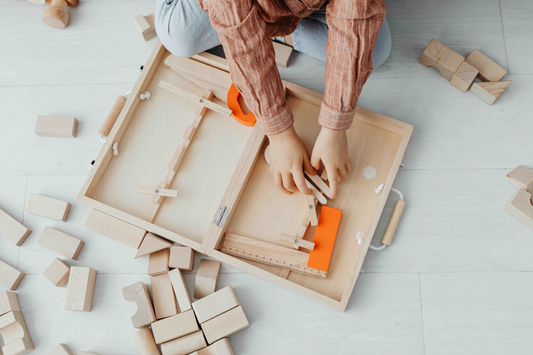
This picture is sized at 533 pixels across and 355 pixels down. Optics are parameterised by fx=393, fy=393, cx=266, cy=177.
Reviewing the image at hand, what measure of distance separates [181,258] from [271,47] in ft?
1.78

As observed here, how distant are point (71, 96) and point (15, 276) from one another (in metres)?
0.51

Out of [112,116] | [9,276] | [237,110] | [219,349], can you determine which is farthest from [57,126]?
[219,349]

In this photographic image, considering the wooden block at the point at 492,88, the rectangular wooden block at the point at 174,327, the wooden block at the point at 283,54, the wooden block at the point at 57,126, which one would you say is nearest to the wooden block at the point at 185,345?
the rectangular wooden block at the point at 174,327

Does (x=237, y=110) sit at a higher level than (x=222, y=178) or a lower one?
higher

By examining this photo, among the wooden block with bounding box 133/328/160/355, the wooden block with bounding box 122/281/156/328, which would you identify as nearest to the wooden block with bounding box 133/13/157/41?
the wooden block with bounding box 122/281/156/328

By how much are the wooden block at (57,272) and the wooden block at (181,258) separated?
11.0 inches

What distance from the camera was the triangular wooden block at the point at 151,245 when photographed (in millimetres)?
970

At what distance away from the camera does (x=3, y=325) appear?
0.98 metres

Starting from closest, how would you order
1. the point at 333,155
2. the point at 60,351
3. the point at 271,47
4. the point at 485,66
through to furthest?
the point at 271,47 < the point at 333,155 < the point at 60,351 < the point at 485,66

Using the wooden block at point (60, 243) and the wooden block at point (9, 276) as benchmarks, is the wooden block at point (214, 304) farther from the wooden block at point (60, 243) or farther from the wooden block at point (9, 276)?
the wooden block at point (9, 276)

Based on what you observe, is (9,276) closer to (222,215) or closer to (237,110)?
(222,215)

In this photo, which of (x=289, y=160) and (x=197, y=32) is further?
(x=197, y=32)

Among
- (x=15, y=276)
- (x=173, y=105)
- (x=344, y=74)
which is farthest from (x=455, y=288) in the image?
(x=15, y=276)

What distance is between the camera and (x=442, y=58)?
1.04 m
